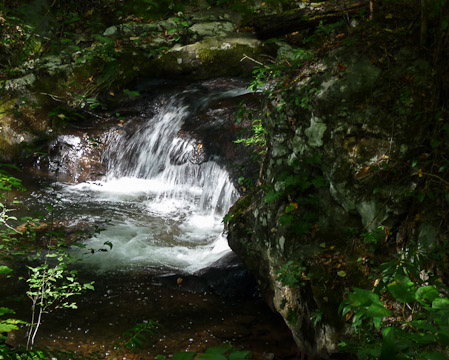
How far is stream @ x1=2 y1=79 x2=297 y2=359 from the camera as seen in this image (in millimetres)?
4324

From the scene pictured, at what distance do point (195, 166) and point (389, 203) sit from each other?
5.19m

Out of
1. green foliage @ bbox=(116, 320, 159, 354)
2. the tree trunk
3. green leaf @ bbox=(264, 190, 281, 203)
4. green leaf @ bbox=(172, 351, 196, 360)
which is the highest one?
the tree trunk

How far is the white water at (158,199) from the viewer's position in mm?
6012

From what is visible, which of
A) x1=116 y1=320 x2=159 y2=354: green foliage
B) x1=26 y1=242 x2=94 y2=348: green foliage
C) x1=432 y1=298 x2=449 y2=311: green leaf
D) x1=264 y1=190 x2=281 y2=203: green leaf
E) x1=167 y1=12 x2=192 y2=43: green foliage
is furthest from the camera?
x1=167 y1=12 x2=192 y2=43: green foliage

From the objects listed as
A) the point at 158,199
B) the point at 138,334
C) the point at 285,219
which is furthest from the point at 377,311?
the point at 158,199

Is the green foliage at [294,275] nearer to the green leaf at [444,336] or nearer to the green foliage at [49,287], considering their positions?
the green foliage at [49,287]

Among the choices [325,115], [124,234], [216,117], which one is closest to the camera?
[325,115]

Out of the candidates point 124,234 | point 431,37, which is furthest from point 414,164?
point 124,234

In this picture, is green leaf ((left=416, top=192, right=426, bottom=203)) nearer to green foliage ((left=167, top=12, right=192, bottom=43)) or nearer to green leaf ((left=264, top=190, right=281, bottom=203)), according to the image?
green leaf ((left=264, top=190, right=281, bottom=203))

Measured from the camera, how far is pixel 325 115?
362 centimetres

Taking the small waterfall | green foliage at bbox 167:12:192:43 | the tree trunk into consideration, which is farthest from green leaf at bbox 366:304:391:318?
green foliage at bbox 167:12:192:43

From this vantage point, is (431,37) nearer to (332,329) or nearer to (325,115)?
(325,115)

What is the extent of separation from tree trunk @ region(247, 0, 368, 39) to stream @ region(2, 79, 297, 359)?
6.30 feet

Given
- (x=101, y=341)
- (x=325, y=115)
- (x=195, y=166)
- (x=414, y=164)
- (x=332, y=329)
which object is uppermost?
(x=325, y=115)
